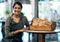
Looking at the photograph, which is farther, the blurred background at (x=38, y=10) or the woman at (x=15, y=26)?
the blurred background at (x=38, y=10)

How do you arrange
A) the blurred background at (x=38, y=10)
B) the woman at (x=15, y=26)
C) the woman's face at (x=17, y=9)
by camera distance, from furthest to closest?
the blurred background at (x=38, y=10)
the woman's face at (x=17, y=9)
the woman at (x=15, y=26)

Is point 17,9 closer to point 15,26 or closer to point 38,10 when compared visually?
point 15,26

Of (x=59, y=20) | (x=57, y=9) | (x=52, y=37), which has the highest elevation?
(x=57, y=9)

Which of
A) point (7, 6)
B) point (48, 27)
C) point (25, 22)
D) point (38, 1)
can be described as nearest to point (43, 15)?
point (38, 1)

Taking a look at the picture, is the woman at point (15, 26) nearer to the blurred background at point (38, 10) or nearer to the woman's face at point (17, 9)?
the woman's face at point (17, 9)

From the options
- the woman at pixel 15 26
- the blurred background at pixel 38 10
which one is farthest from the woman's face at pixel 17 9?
the blurred background at pixel 38 10

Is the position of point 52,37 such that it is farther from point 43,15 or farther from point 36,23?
point 36,23

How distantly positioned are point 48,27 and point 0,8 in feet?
9.90

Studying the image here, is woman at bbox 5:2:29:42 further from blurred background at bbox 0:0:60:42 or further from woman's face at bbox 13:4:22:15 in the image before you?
blurred background at bbox 0:0:60:42

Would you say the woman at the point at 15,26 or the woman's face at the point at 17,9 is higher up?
the woman's face at the point at 17,9

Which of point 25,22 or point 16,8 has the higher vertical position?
point 16,8

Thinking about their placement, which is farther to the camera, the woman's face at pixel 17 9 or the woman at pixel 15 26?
the woman's face at pixel 17 9

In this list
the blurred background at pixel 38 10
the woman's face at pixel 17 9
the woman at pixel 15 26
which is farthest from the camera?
the blurred background at pixel 38 10

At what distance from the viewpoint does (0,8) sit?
5527mm
